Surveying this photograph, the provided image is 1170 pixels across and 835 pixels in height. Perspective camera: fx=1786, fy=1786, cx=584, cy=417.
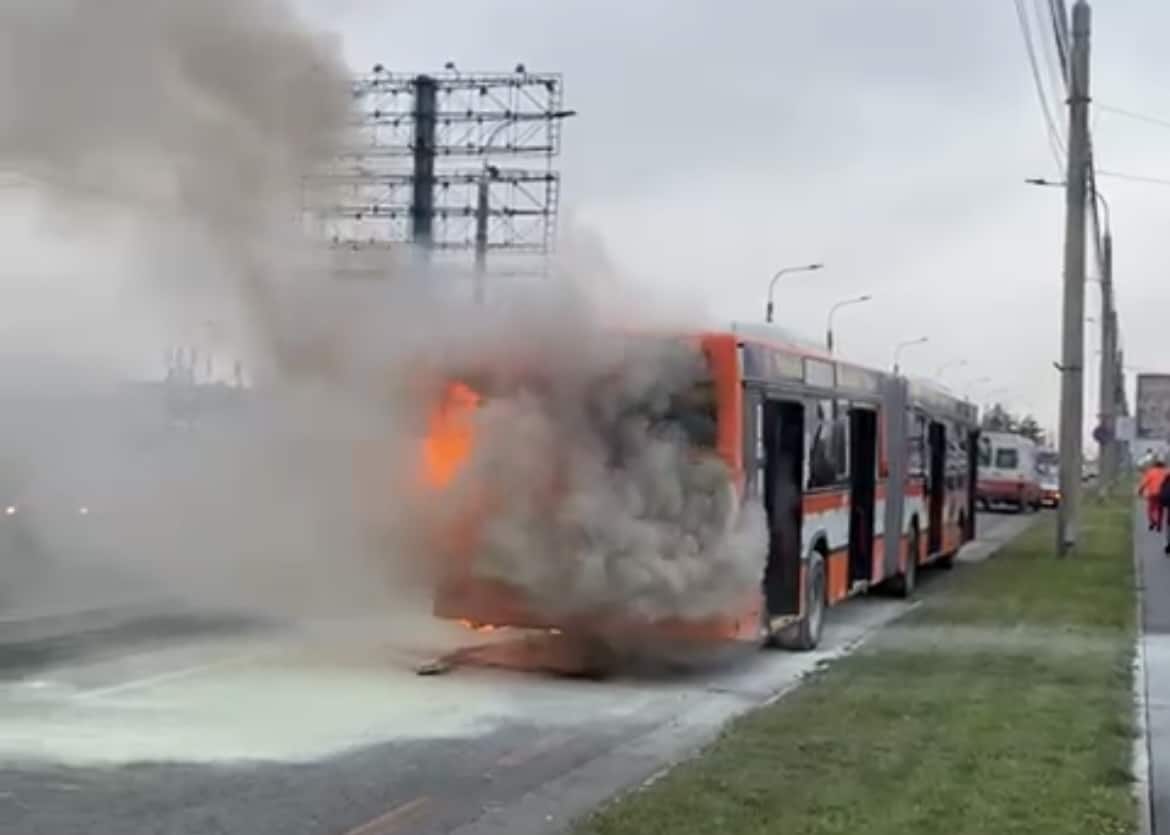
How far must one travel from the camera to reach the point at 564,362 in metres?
13.5

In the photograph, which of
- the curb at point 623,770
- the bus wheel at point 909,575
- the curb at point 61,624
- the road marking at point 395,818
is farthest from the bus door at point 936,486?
the road marking at point 395,818

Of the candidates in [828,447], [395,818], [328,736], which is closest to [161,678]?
[328,736]

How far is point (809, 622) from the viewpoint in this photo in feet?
52.4

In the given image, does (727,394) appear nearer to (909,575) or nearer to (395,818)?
(395,818)

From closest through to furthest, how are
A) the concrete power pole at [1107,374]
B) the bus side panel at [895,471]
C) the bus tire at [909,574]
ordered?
the bus side panel at [895,471] < the bus tire at [909,574] < the concrete power pole at [1107,374]

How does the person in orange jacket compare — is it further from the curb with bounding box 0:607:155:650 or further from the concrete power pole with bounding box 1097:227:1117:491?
the curb with bounding box 0:607:155:650

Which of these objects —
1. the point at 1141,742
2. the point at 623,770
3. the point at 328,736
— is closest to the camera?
the point at 623,770

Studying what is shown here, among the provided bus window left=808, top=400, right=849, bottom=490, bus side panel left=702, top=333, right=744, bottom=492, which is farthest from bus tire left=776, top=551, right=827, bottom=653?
bus side panel left=702, top=333, right=744, bottom=492

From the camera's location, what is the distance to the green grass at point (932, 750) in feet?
27.3

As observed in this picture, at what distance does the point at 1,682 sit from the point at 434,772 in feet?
14.2

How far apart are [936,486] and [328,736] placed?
16.0 m

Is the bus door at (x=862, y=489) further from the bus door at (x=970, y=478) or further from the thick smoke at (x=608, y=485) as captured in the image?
the bus door at (x=970, y=478)

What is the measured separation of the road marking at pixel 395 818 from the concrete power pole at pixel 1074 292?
2144cm

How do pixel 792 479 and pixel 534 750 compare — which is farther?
pixel 792 479
